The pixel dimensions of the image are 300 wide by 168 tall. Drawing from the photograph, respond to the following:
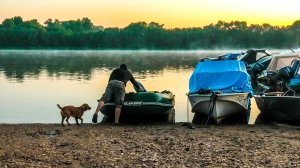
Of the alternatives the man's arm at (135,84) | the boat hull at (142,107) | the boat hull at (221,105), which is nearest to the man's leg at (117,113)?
the boat hull at (142,107)

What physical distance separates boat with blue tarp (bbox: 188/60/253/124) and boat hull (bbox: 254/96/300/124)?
2.00 ft

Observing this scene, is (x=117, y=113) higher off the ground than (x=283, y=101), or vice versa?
(x=283, y=101)

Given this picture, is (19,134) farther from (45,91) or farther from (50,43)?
(50,43)

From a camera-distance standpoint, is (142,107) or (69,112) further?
(142,107)

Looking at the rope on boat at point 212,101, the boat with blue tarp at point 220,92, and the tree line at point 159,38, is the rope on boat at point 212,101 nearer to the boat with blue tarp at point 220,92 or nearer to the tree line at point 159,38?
the boat with blue tarp at point 220,92

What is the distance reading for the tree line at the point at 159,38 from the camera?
173750 millimetres

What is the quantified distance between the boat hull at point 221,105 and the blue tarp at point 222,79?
44 centimetres

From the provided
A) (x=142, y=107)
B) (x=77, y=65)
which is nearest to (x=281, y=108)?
(x=142, y=107)

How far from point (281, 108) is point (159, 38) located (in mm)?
174978

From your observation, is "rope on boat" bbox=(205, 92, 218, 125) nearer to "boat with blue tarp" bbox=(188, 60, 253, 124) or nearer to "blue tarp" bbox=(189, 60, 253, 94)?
"boat with blue tarp" bbox=(188, 60, 253, 124)

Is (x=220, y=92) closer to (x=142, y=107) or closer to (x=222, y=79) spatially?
(x=222, y=79)

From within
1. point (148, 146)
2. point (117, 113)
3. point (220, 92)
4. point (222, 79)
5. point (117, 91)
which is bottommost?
point (148, 146)

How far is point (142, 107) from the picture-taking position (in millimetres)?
16250

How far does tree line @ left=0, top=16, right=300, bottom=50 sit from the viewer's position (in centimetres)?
17375
